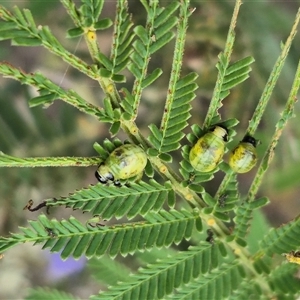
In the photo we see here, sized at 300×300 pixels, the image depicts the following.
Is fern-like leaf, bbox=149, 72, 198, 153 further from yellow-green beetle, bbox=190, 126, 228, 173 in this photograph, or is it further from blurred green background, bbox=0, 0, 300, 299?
blurred green background, bbox=0, 0, 300, 299

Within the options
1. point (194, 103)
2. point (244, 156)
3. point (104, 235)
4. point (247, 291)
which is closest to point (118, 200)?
point (104, 235)

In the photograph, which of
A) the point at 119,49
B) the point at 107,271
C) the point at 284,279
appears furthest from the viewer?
the point at 107,271

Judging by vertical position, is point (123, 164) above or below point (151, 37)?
below

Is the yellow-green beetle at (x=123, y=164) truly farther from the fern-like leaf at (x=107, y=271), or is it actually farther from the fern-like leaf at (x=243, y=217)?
the fern-like leaf at (x=107, y=271)

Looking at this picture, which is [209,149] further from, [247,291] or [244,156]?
[247,291]

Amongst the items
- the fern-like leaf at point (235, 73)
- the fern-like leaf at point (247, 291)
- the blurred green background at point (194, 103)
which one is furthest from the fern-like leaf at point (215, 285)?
the blurred green background at point (194, 103)

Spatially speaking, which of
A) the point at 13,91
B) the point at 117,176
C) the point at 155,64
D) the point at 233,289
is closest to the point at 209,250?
the point at 233,289

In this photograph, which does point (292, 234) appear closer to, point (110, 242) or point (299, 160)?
point (110, 242)
